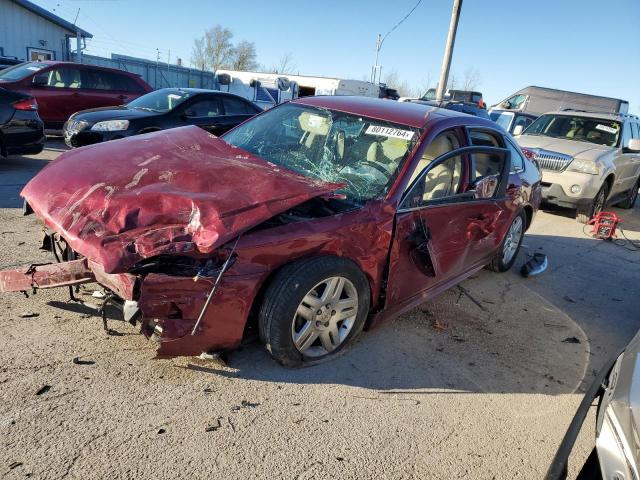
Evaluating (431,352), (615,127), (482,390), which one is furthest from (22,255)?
(615,127)

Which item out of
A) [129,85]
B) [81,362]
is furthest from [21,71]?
[81,362]

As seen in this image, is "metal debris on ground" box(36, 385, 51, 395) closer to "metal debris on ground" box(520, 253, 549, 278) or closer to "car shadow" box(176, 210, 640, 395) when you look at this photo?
"car shadow" box(176, 210, 640, 395)

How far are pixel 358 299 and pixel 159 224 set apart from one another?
131 cm

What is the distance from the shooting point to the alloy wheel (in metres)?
2.84

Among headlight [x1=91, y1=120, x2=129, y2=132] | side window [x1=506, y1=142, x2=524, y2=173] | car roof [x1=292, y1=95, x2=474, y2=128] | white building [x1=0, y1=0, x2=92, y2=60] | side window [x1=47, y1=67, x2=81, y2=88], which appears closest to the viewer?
car roof [x1=292, y1=95, x2=474, y2=128]

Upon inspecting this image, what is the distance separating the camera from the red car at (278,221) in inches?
97.4

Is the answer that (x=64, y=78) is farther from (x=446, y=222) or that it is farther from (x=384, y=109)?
(x=446, y=222)

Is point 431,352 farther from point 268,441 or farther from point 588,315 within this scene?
point 588,315

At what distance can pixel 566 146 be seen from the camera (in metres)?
8.63

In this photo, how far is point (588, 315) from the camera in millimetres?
4547

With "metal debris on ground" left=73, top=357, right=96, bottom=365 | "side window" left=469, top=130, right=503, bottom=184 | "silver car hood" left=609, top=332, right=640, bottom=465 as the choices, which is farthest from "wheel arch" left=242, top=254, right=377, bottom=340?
"side window" left=469, top=130, right=503, bottom=184

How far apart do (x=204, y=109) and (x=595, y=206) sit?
7247mm

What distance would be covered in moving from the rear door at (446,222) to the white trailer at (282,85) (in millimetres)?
17224

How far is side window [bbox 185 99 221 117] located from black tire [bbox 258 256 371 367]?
6253mm
